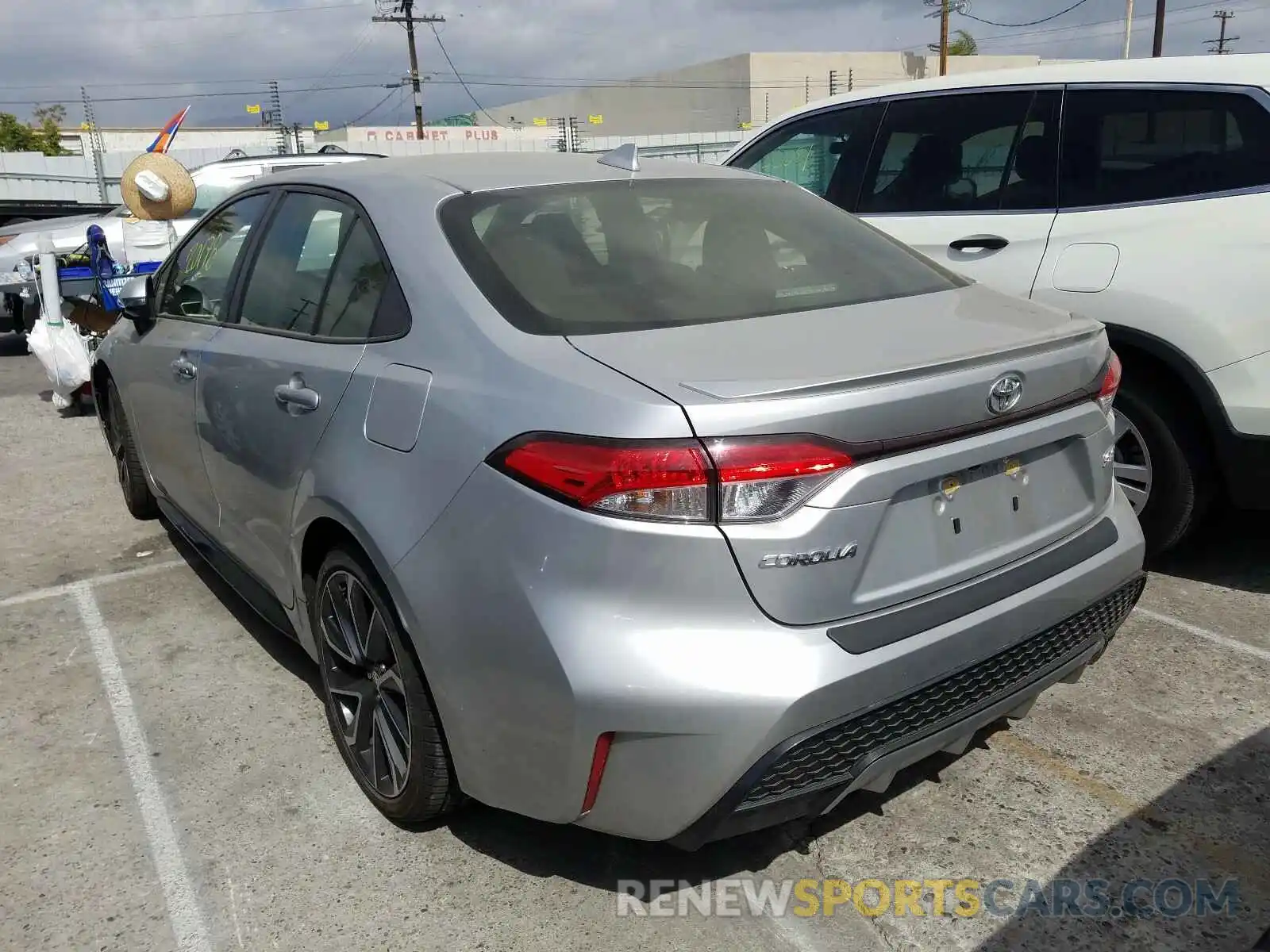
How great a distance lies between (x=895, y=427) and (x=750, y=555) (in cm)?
39

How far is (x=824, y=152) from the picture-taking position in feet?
17.1

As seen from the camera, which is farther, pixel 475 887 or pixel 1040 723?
pixel 1040 723

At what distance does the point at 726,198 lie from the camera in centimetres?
315

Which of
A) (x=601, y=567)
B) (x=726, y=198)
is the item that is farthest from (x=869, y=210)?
(x=601, y=567)

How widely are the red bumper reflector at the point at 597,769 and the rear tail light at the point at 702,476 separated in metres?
0.44

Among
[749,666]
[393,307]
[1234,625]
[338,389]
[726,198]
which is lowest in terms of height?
[1234,625]

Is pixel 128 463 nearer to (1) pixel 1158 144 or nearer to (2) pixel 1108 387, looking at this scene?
(2) pixel 1108 387

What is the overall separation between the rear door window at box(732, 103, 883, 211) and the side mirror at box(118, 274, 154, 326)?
8.79ft

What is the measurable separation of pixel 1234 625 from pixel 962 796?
1622mm

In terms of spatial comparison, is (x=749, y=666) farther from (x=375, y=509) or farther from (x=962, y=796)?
(x=962, y=796)

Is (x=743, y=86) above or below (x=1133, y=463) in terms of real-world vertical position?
above

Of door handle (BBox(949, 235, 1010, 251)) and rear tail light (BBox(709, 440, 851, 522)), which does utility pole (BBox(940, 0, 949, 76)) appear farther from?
rear tail light (BBox(709, 440, 851, 522))

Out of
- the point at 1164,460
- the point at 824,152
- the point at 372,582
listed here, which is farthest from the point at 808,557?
the point at 824,152

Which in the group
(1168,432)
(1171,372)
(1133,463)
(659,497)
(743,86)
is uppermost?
(743,86)
